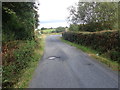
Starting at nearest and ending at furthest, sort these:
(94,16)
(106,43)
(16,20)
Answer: (16,20)
(106,43)
(94,16)

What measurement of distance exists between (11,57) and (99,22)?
674 inches

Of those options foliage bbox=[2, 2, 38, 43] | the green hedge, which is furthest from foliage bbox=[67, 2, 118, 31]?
foliage bbox=[2, 2, 38, 43]

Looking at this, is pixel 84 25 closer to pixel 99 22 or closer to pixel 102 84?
pixel 99 22

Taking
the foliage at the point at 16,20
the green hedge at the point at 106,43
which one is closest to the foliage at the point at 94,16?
the green hedge at the point at 106,43

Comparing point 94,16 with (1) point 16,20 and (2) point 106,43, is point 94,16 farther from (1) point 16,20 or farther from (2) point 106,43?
(1) point 16,20

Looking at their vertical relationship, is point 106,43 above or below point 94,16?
below

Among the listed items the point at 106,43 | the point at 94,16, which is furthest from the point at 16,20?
the point at 94,16

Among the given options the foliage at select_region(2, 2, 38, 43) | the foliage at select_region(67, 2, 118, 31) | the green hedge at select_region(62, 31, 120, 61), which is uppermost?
the foliage at select_region(67, 2, 118, 31)

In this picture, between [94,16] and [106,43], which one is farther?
[94,16]

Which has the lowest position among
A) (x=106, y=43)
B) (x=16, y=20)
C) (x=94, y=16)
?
(x=106, y=43)

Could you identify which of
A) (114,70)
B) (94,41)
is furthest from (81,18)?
(114,70)

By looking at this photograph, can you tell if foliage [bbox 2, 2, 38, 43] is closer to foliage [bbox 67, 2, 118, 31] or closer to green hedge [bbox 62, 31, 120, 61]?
green hedge [bbox 62, 31, 120, 61]

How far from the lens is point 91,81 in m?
4.70

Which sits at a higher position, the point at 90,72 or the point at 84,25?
the point at 84,25
